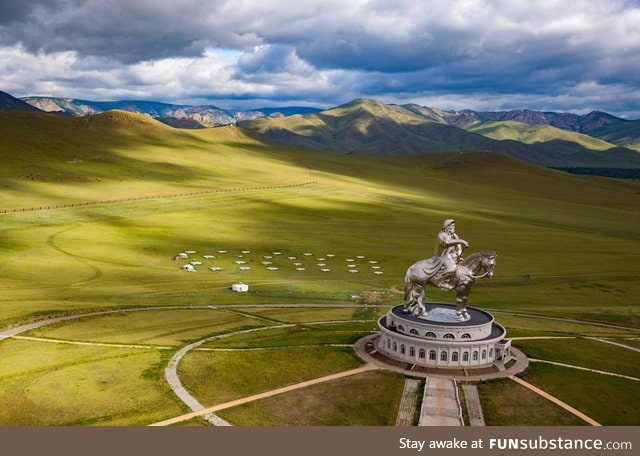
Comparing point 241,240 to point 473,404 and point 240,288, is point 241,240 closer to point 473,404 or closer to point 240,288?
point 240,288

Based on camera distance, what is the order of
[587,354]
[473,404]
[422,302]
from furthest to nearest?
1. [587,354]
2. [422,302]
3. [473,404]

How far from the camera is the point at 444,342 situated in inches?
2186

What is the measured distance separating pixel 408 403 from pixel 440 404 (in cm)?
279

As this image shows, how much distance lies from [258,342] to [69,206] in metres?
121

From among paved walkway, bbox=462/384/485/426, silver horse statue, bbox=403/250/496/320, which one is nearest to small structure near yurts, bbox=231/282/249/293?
silver horse statue, bbox=403/250/496/320

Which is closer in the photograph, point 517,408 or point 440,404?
point 517,408

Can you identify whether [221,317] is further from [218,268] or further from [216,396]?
[218,268]

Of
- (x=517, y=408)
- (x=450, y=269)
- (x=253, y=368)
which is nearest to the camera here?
(x=517, y=408)

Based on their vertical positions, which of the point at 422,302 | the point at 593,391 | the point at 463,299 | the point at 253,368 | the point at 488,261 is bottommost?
the point at 253,368

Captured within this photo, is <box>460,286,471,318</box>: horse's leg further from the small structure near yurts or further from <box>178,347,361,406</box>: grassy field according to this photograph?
the small structure near yurts

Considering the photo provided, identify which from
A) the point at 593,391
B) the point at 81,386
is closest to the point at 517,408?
the point at 593,391

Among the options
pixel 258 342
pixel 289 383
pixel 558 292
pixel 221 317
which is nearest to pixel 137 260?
pixel 221 317

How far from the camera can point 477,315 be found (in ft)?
205

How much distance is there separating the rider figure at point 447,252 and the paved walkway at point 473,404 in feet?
38.3
